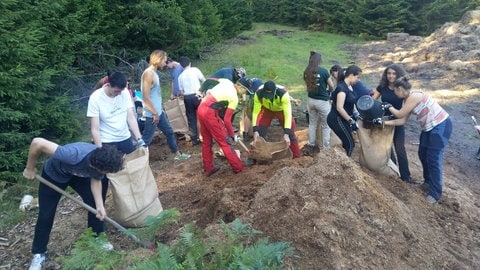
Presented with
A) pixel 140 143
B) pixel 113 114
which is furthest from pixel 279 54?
pixel 113 114

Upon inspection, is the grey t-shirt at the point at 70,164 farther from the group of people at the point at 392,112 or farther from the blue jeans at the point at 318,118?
the blue jeans at the point at 318,118

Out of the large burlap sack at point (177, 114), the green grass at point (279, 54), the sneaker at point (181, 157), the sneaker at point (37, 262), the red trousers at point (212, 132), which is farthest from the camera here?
the green grass at point (279, 54)

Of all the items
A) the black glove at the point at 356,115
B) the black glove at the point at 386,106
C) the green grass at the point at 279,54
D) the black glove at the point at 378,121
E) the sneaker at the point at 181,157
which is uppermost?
the black glove at the point at 386,106

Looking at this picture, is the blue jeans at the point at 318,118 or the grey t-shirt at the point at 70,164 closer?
the grey t-shirt at the point at 70,164

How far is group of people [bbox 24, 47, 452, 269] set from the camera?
350 cm

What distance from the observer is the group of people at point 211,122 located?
3504 millimetres

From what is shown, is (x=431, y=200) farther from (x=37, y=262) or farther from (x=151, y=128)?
(x=37, y=262)

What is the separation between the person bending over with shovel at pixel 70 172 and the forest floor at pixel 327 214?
374mm

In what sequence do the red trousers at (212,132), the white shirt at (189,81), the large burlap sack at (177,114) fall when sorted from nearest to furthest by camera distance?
the red trousers at (212,132)
the white shirt at (189,81)
the large burlap sack at (177,114)

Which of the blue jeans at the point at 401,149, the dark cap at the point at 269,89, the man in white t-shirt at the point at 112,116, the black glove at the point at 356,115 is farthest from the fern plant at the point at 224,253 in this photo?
the blue jeans at the point at 401,149

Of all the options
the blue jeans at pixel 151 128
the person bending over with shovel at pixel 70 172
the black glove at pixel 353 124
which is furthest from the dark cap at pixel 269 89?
the person bending over with shovel at pixel 70 172

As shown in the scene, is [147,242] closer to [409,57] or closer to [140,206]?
[140,206]

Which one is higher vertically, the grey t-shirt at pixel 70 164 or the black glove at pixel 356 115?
the grey t-shirt at pixel 70 164

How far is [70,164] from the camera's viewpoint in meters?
3.40
